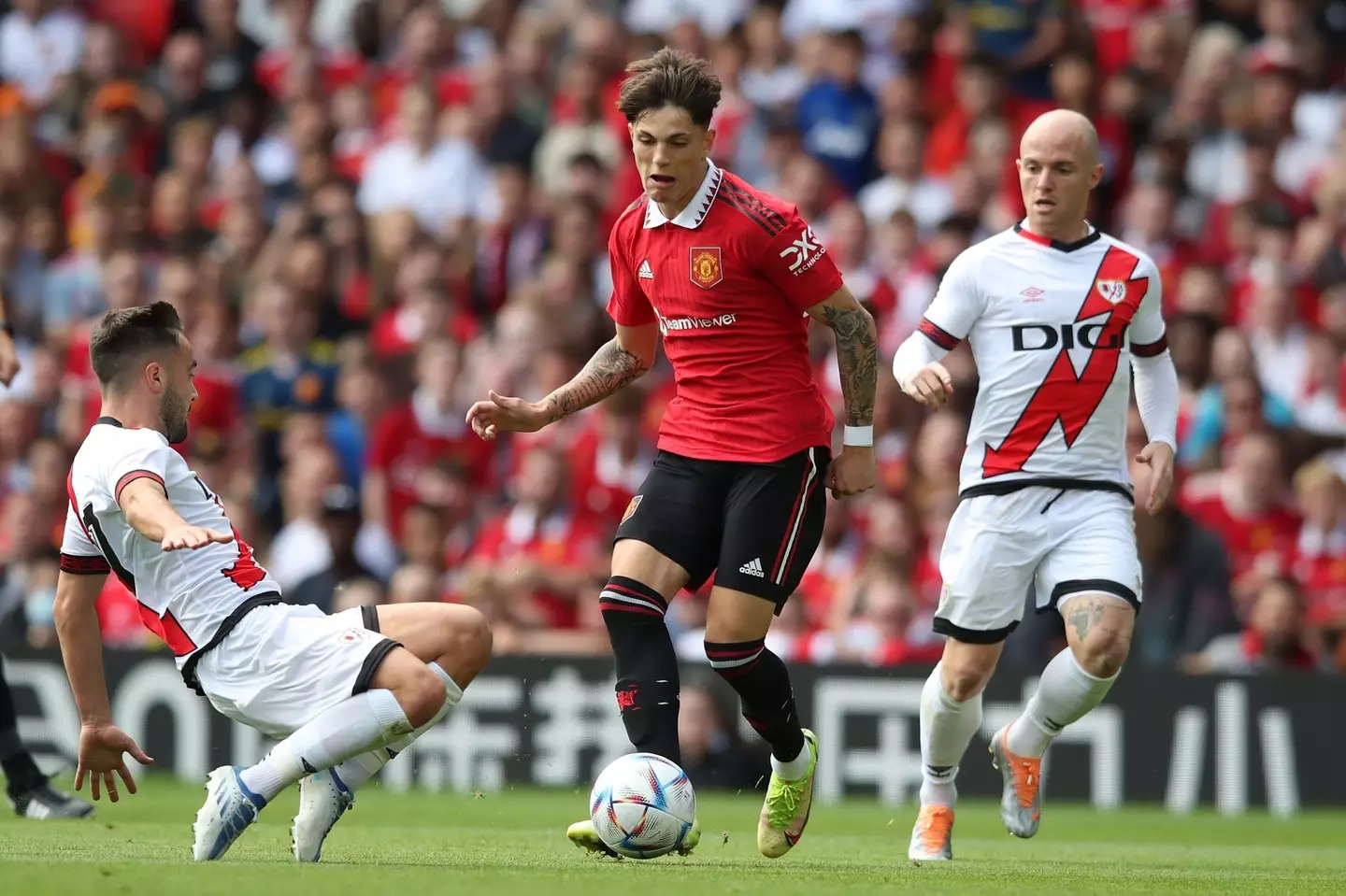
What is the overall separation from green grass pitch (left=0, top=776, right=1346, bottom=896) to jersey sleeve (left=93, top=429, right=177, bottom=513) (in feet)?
3.71

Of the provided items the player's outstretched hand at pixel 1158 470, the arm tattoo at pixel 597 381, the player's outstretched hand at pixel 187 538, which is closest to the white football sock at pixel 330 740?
the player's outstretched hand at pixel 187 538

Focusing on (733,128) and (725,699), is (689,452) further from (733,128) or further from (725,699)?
(733,128)

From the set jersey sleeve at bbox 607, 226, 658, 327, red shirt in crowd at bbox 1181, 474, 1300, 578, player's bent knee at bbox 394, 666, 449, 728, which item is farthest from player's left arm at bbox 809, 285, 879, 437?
red shirt in crowd at bbox 1181, 474, 1300, 578

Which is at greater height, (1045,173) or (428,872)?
(1045,173)

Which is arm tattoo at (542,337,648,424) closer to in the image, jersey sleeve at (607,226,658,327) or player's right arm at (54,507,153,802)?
jersey sleeve at (607,226,658,327)

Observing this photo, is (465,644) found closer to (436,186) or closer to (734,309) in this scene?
(734,309)

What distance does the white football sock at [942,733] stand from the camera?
792 cm

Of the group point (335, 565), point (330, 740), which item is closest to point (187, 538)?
point (330, 740)

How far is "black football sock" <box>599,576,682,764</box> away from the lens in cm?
702

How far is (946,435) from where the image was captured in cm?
1280

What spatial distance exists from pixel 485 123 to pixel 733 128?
2.04 m

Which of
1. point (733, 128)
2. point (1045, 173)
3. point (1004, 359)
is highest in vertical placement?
point (733, 128)

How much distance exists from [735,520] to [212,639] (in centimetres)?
190

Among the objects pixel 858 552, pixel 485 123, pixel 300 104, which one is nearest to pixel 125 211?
pixel 300 104
